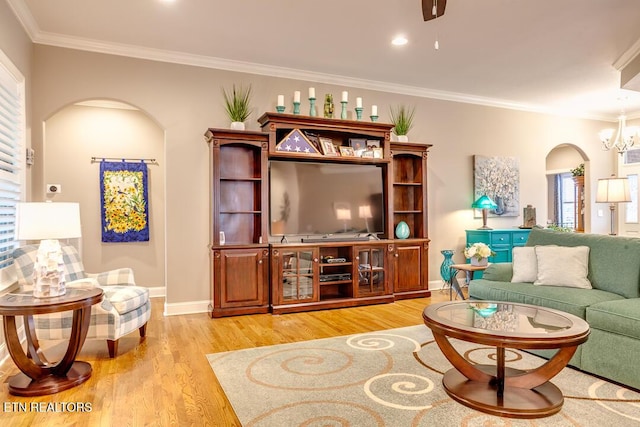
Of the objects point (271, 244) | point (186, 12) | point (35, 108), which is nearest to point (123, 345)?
point (271, 244)

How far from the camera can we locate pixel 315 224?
16.6ft

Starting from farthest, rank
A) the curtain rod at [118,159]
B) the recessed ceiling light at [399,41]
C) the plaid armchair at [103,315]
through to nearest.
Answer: the curtain rod at [118,159] < the recessed ceiling light at [399,41] < the plaid armchair at [103,315]

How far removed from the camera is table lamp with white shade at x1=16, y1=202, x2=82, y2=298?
273cm

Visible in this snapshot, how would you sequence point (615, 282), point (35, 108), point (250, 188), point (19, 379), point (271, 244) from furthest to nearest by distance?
point (250, 188)
point (271, 244)
point (35, 108)
point (615, 282)
point (19, 379)

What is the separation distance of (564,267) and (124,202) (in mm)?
5150

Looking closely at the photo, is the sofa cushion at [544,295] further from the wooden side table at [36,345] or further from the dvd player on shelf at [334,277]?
the wooden side table at [36,345]

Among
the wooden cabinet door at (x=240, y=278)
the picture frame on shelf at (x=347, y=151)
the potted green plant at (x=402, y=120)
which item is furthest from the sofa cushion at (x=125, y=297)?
the potted green plant at (x=402, y=120)

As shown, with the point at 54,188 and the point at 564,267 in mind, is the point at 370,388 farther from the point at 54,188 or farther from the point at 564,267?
the point at 54,188

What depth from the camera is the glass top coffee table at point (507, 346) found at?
216 centimetres

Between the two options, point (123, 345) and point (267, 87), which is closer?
point (123, 345)

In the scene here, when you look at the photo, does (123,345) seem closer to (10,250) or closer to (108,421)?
(10,250)

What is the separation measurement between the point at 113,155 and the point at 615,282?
5.75 meters

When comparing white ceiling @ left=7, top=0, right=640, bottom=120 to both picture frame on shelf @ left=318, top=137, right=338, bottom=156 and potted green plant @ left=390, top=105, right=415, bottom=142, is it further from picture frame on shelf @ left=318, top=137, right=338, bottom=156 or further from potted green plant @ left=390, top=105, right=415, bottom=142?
picture frame on shelf @ left=318, top=137, right=338, bottom=156

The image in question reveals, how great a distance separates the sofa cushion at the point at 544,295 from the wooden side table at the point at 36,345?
3.07 metres
